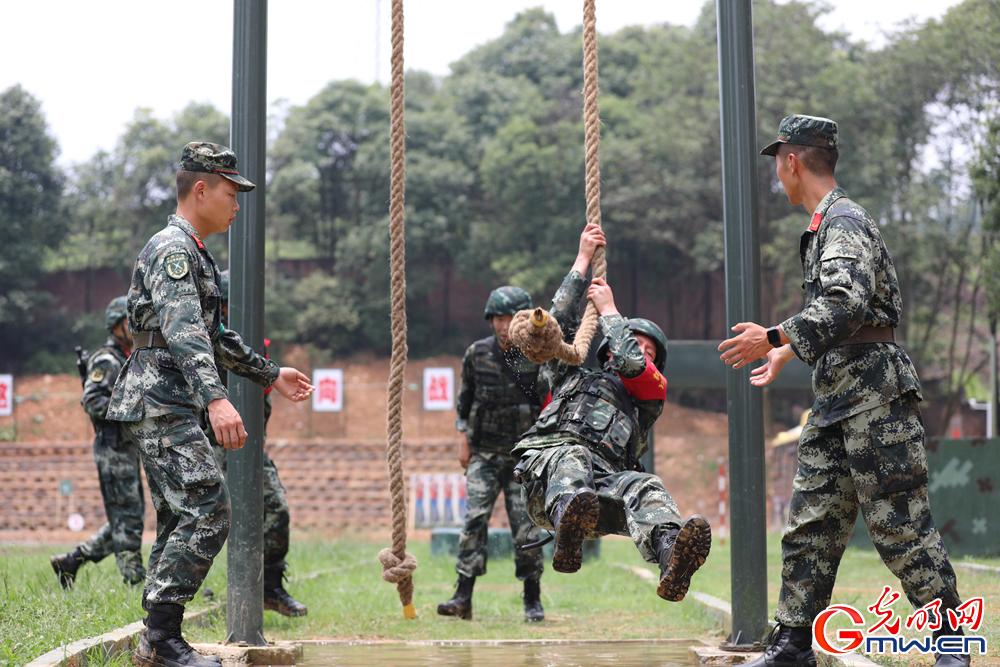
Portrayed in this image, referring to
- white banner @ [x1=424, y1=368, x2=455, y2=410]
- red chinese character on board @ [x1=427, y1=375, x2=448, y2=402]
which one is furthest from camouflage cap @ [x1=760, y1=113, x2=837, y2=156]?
red chinese character on board @ [x1=427, y1=375, x2=448, y2=402]

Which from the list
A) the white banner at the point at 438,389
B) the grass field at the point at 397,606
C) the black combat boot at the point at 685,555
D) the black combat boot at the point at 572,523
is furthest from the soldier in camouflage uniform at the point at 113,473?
the white banner at the point at 438,389

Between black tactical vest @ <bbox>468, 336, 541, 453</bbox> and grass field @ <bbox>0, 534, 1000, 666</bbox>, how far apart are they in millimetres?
1131

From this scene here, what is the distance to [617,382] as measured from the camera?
411cm

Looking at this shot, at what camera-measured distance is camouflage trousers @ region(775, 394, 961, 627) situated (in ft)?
10.6

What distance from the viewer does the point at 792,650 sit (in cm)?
351

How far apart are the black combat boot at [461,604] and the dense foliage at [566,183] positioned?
21.2 metres

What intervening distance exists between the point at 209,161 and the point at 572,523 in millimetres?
2031

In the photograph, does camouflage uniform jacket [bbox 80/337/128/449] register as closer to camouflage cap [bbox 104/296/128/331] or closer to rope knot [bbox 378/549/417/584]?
camouflage cap [bbox 104/296/128/331]

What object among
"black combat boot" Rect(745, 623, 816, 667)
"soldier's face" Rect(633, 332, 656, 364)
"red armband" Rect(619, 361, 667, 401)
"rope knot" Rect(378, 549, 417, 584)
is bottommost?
"black combat boot" Rect(745, 623, 816, 667)

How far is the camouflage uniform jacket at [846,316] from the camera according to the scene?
3.19 meters

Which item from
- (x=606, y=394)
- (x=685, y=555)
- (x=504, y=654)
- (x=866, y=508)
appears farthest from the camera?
(x=504, y=654)

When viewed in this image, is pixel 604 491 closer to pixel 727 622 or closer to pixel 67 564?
pixel 727 622

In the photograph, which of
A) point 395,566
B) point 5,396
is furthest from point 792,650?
point 5,396

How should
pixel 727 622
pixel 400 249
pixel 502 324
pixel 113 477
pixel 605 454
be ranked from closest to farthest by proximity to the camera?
pixel 605 454
pixel 400 249
pixel 727 622
pixel 502 324
pixel 113 477
